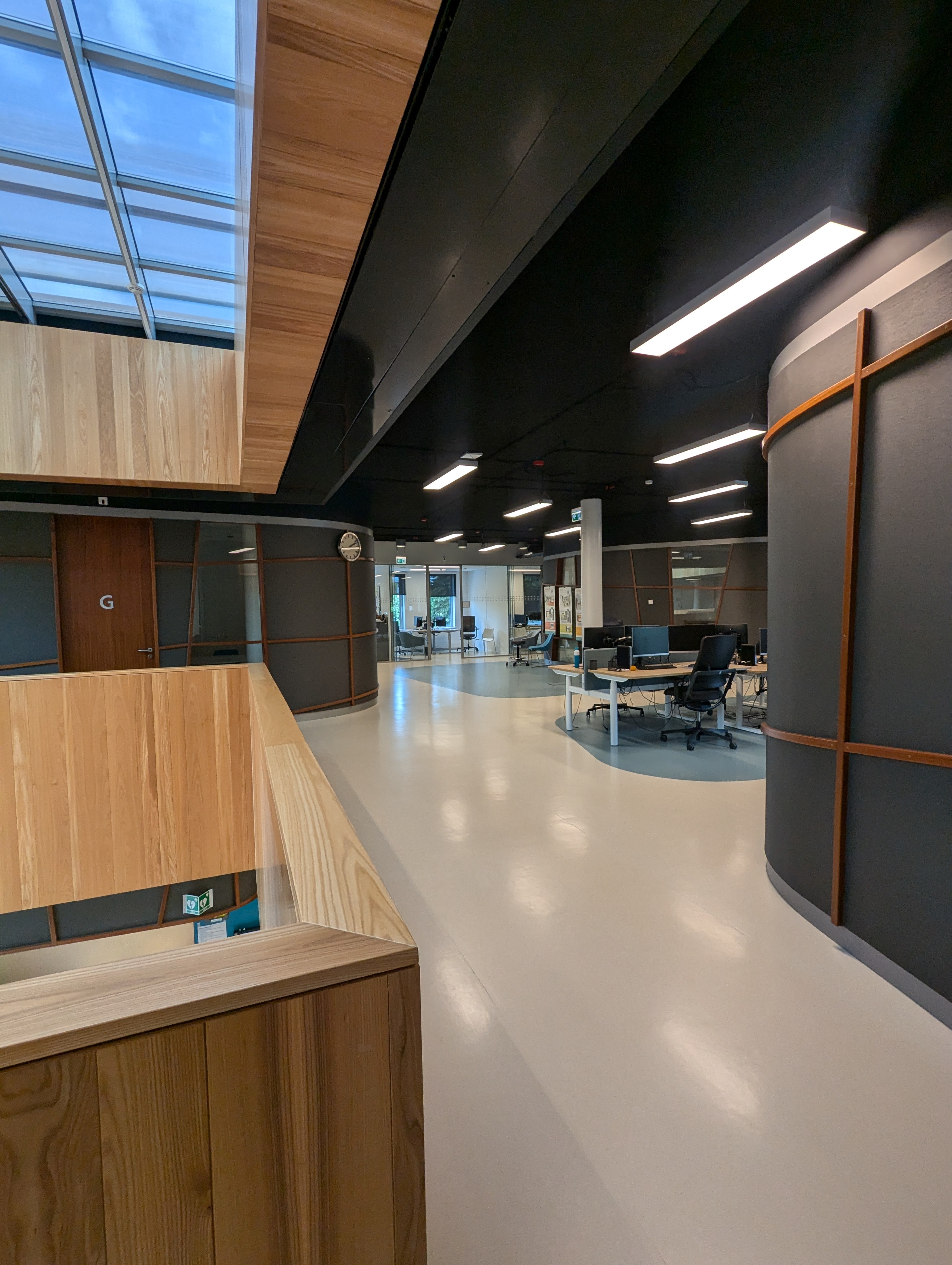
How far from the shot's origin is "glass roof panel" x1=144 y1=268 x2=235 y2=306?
4312 millimetres

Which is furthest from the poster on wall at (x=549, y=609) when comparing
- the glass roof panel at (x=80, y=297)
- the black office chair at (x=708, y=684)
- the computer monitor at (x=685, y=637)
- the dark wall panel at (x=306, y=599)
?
the glass roof panel at (x=80, y=297)

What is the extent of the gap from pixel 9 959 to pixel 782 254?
33.6 ft

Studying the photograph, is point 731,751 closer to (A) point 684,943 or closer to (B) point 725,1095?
(A) point 684,943

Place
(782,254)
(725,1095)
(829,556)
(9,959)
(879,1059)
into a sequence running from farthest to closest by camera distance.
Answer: (9,959) < (829,556) < (782,254) < (879,1059) < (725,1095)

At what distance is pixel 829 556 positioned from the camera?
2.65 metres

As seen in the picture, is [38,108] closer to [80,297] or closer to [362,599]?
[80,297]

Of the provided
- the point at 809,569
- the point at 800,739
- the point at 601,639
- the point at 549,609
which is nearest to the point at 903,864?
the point at 800,739

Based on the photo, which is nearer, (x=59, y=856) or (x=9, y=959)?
(x=59, y=856)

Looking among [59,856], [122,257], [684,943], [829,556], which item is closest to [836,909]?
[684,943]

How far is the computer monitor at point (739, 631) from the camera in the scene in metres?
7.60

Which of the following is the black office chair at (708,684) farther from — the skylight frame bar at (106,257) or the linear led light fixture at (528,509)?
the skylight frame bar at (106,257)

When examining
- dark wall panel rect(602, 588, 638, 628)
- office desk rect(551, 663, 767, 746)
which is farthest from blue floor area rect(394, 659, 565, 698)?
office desk rect(551, 663, 767, 746)

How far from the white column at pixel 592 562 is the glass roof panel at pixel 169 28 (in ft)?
24.3

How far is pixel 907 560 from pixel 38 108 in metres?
4.52
